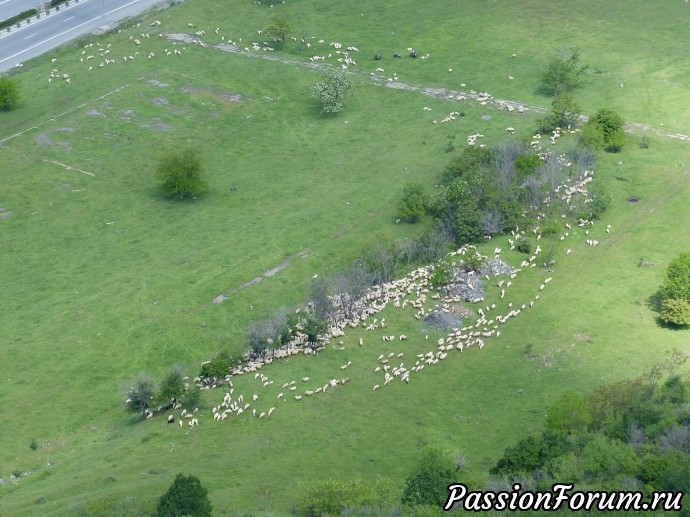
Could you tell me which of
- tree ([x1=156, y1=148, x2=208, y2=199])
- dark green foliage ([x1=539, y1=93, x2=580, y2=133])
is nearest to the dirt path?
dark green foliage ([x1=539, y1=93, x2=580, y2=133])

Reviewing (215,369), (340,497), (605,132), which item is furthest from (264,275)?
(605,132)

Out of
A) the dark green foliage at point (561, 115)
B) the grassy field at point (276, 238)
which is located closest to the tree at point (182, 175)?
the grassy field at point (276, 238)

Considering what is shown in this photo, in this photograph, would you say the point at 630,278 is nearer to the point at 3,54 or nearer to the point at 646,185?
the point at 646,185

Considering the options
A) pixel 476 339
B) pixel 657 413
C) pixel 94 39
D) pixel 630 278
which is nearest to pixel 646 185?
pixel 630 278

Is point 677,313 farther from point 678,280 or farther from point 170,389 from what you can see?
point 170,389

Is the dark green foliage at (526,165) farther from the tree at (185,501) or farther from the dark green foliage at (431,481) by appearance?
the tree at (185,501)

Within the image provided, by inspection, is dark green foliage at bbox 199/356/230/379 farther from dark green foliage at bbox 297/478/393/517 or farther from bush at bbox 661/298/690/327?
bush at bbox 661/298/690/327
